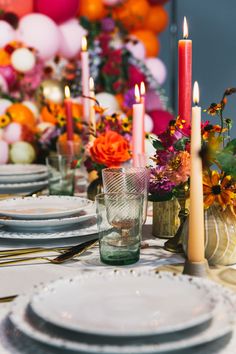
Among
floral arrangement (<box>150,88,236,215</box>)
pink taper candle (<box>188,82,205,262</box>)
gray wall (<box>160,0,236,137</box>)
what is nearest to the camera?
pink taper candle (<box>188,82,205,262</box>)

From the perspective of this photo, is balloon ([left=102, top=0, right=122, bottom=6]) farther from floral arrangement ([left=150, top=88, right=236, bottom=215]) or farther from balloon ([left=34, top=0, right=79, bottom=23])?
floral arrangement ([left=150, top=88, right=236, bottom=215])

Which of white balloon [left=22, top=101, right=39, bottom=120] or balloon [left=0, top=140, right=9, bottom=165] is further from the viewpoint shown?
white balloon [left=22, top=101, right=39, bottom=120]

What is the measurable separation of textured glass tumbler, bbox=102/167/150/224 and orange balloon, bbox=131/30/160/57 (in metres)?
2.33

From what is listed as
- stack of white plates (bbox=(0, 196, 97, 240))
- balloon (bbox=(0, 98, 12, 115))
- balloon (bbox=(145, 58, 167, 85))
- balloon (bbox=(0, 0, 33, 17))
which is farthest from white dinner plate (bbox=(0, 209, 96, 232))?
balloon (bbox=(145, 58, 167, 85))

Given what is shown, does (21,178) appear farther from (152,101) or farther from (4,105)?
(152,101)

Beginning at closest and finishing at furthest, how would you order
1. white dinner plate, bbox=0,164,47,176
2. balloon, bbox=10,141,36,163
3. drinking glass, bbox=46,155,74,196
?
drinking glass, bbox=46,155,74,196, white dinner plate, bbox=0,164,47,176, balloon, bbox=10,141,36,163

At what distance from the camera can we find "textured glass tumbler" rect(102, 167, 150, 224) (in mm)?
1175

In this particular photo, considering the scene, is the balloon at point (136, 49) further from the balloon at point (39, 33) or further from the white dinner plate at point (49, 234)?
the white dinner plate at point (49, 234)

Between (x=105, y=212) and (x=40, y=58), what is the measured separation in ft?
6.75

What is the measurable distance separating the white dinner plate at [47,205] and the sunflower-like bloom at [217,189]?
1.17 feet

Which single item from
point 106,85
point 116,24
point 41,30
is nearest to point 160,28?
point 116,24

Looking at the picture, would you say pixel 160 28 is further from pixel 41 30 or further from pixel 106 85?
pixel 41 30

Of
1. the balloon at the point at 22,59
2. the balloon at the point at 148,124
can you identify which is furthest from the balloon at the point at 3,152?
the balloon at the point at 148,124

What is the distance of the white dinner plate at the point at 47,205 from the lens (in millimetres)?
1306
